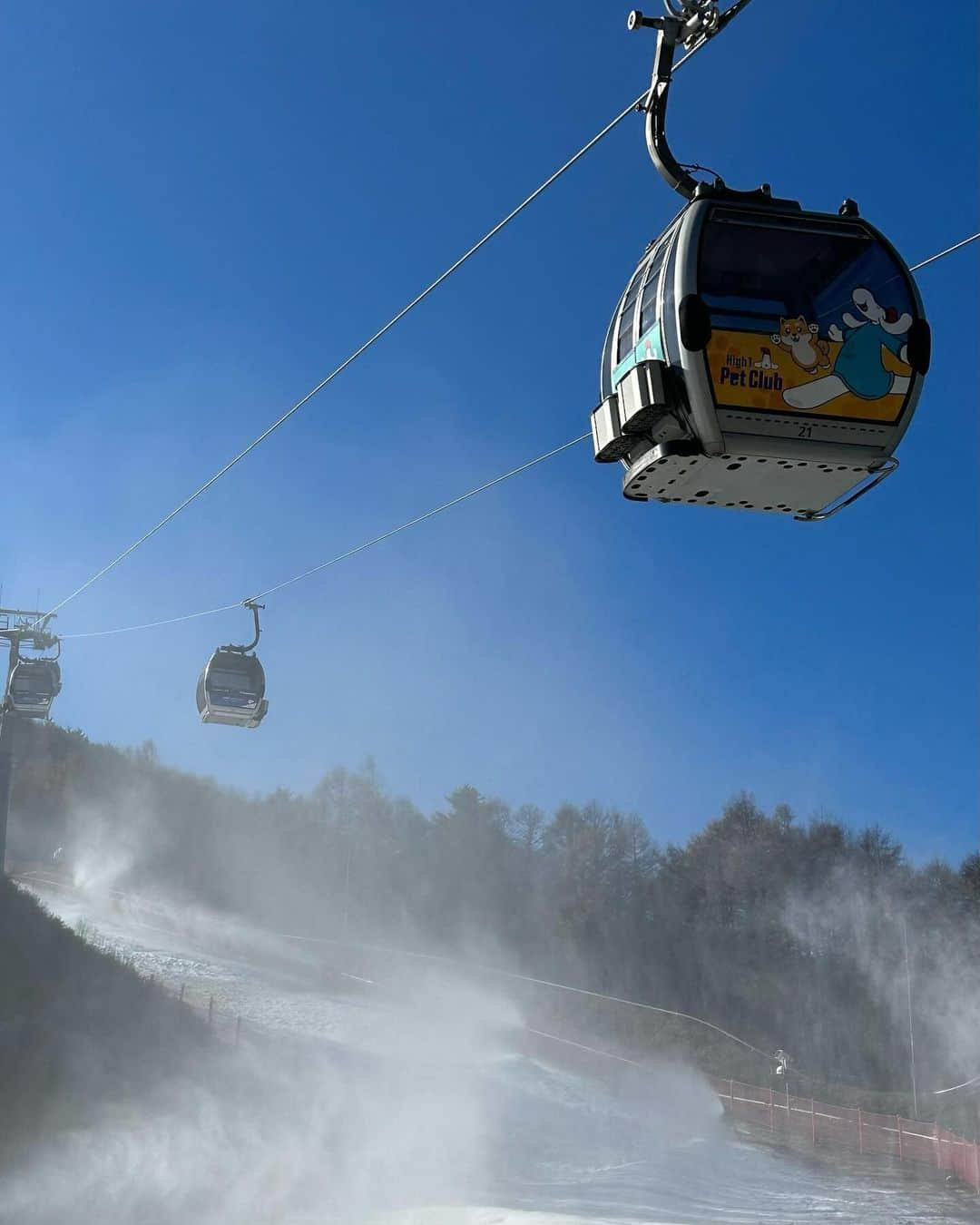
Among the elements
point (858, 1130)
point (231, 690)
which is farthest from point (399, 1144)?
point (858, 1130)

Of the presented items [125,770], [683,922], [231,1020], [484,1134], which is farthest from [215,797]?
[484,1134]

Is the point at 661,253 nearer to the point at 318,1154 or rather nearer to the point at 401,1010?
the point at 318,1154

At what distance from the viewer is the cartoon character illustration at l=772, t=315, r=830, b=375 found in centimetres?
521

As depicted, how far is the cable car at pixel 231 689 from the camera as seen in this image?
20750 millimetres

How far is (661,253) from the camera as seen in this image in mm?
5590

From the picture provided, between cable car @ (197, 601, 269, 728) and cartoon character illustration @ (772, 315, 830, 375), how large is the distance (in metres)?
16.9

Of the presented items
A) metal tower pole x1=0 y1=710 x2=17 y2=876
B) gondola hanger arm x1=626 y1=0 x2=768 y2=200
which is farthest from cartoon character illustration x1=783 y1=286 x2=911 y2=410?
metal tower pole x1=0 y1=710 x2=17 y2=876

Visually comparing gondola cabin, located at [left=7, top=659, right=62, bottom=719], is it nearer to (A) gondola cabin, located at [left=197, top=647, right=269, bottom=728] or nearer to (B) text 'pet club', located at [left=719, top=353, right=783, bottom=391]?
(A) gondola cabin, located at [left=197, top=647, right=269, bottom=728]

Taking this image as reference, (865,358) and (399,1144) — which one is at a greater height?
(865,358)

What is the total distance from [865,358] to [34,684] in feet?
97.9

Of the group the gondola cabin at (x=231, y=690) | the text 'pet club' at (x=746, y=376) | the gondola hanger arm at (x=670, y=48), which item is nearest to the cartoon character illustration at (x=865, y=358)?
the text 'pet club' at (x=746, y=376)

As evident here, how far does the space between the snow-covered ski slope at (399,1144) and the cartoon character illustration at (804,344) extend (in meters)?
16.5

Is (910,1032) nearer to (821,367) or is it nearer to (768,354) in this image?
(821,367)

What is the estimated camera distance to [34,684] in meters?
31.1
